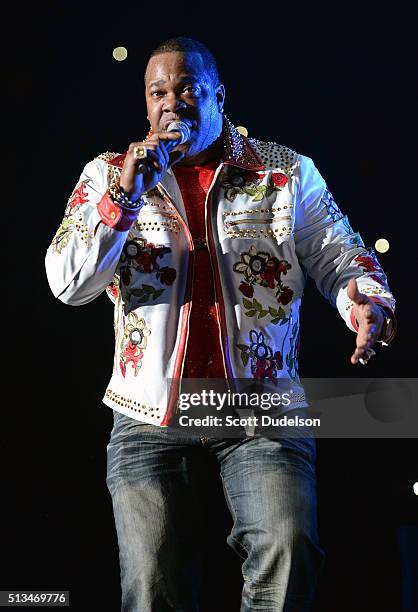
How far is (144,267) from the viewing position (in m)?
2.05

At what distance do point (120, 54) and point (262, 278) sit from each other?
1.01 meters

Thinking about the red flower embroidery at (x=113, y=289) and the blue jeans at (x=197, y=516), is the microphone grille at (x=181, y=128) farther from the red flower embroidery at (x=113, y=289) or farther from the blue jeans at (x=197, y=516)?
the blue jeans at (x=197, y=516)

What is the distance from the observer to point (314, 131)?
2.73 m

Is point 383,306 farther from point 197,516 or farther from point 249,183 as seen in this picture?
point 197,516

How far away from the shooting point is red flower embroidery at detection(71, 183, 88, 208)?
6.88ft

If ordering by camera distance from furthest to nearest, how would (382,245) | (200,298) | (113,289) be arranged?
(382,245)
(113,289)
(200,298)

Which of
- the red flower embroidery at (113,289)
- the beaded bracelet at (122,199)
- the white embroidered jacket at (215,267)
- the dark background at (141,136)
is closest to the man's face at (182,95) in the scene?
the white embroidered jacket at (215,267)

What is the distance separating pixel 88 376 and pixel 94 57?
0.93 metres

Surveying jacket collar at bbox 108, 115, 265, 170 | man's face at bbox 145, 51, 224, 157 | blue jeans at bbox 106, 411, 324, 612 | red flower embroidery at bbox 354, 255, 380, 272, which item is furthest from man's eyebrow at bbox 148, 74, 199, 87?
blue jeans at bbox 106, 411, 324, 612

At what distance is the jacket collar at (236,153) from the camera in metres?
2.19

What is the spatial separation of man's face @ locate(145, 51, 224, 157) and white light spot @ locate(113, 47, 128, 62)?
1.93 feet

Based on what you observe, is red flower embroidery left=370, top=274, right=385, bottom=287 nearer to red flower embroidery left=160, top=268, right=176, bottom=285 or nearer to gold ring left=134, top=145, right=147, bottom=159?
red flower embroidery left=160, top=268, right=176, bottom=285

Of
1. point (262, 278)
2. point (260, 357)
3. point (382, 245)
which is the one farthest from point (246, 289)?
point (382, 245)

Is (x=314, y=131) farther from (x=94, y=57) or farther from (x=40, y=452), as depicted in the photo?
(x=40, y=452)
